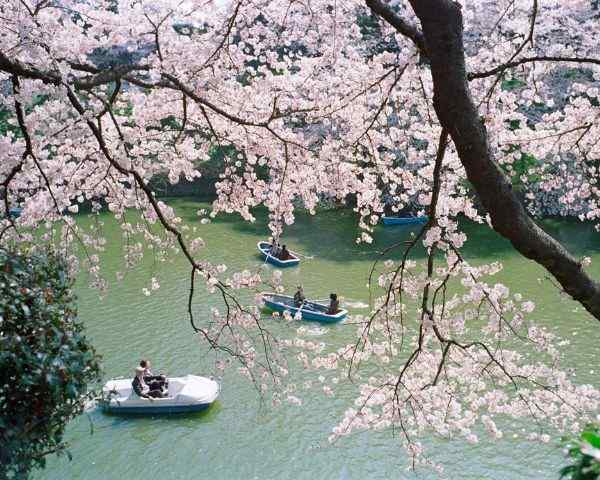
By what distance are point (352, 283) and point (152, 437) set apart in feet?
20.8

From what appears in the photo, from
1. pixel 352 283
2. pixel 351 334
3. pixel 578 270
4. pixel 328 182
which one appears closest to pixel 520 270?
pixel 352 283

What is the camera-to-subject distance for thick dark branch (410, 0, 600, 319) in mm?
2139

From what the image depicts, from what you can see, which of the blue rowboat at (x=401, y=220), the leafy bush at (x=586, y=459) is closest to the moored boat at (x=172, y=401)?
the leafy bush at (x=586, y=459)

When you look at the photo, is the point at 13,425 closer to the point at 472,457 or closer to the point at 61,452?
the point at 61,452

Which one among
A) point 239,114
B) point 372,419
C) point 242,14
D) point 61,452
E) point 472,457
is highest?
point 242,14

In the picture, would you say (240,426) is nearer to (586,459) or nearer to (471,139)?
(471,139)

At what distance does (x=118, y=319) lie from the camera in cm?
1097

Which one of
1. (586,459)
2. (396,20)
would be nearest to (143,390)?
(396,20)

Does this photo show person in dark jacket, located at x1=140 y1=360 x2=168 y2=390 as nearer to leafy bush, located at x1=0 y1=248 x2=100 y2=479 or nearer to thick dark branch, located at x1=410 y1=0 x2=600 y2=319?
leafy bush, located at x1=0 y1=248 x2=100 y2=479

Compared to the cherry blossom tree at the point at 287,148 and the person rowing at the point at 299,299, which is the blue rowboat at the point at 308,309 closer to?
the person rowing at the point at 299,299

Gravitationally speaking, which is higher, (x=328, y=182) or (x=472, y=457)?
(x=328, y=182)

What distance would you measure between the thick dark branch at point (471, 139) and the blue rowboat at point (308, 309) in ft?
27.4

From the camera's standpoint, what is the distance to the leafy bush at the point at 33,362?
2809 mm

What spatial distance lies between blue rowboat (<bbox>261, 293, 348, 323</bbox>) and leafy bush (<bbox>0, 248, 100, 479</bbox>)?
7.38m
